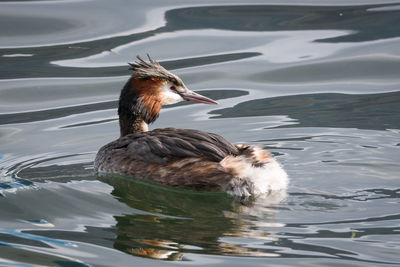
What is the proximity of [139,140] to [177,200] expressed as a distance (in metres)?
0.71

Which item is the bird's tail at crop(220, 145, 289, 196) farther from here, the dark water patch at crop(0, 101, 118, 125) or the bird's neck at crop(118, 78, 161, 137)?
the dark water patch at crop(0, 101, 118, 125)

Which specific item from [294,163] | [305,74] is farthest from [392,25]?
[294,163]

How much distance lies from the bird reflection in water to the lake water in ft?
0.04

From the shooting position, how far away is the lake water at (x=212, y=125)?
18.0ft

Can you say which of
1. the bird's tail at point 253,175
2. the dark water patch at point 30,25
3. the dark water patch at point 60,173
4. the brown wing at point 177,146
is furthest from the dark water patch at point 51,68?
the bird's tail at point 253,175

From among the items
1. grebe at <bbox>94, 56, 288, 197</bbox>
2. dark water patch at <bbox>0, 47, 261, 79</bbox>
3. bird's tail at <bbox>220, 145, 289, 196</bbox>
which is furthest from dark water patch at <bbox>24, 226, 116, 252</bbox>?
dark water patch at <bbox>0, 47, 261, 79</bbox>

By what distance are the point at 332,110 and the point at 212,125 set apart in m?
1.22

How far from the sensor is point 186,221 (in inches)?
234

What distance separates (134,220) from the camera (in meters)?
5.97

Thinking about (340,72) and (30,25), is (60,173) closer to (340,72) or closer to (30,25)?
(340,72)

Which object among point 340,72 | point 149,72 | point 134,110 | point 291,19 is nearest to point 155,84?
point 149,72

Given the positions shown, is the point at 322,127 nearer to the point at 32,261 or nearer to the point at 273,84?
the point at 273,84

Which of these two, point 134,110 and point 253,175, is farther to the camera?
point 134,110

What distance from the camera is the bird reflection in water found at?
211 inches
